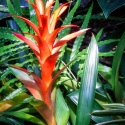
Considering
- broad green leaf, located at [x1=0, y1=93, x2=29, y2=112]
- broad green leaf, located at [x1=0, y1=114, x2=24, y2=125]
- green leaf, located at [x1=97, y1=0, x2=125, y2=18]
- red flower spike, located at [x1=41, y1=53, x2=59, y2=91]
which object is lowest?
broad green leaf, located at [x1=0, y1=114, x2=24, y2=125]

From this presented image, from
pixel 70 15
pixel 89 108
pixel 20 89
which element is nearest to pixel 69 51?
pixel 70 15

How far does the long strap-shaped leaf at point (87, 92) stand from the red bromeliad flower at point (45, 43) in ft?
0.31

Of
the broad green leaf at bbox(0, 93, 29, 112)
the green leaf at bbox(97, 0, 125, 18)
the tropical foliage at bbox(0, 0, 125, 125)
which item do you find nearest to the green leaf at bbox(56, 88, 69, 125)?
the tropical foliage at bbox(0, 0, 125, 125)

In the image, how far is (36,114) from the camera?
926 millimetres

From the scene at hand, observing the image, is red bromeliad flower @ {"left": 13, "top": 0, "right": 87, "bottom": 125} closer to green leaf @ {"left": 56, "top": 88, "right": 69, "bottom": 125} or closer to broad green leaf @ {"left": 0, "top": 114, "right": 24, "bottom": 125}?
green leaf @ {"left": 56, "top": 88, "right": 69, "bottom": 125}

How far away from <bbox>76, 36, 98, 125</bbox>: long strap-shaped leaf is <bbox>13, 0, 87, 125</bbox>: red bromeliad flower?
95 millimetres

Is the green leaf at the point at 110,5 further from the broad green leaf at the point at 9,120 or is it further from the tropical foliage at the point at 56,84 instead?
the broad green leaf at the point at 9,120

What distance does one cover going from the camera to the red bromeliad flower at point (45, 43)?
2.43 ft

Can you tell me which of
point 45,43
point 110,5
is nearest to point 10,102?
point 45,43

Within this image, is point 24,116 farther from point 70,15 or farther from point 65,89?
point 70,15

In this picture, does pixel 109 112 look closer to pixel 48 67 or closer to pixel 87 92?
pixel 87 92

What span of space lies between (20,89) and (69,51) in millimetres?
278

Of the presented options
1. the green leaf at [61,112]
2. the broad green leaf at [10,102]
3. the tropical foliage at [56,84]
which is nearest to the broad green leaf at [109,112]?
the tropical foliage at [56,84]

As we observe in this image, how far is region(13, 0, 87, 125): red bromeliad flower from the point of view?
2.43 ft
